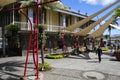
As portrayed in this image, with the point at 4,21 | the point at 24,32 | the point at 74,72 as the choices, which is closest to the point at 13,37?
the point at 24,32

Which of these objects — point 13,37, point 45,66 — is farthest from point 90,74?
point 13,37

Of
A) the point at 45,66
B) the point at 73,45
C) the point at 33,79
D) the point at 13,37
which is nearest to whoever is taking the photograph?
the point at 33,79

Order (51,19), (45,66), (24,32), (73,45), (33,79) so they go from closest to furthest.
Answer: (33,79) < (45,66) < (24,32) < (51,19) < (73,45)

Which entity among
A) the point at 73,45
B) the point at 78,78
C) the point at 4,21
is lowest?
the point at 78,78

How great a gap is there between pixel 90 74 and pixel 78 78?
1.38m

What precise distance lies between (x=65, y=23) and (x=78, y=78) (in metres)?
24.2

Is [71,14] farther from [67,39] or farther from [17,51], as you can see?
[17,51]

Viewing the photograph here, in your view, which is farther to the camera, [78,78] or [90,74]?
[90,74]

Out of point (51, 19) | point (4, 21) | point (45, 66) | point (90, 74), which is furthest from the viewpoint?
point (51, 19)

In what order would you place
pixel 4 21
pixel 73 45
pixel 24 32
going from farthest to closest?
pixel 73 45, pixel 4 21, pixel 24 32

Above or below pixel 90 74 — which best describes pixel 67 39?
above

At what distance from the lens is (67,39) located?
3634cm

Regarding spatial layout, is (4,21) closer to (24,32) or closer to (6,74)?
(24,32)

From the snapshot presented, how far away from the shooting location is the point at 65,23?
37.7 metres
